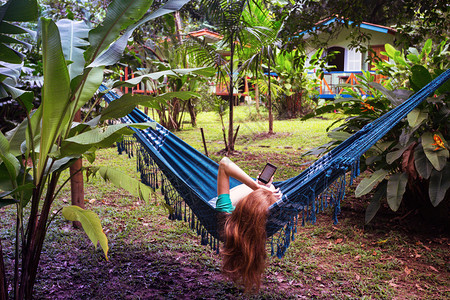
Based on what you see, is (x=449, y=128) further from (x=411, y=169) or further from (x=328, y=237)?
(x=328, y=237)

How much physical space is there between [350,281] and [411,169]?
0.83 metres

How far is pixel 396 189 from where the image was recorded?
7.94ft

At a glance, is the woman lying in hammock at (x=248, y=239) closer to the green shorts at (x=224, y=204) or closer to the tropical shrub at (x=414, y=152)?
the green shorts at (x=224, y=204)

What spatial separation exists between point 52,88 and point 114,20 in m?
0.35

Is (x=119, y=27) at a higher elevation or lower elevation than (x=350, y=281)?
higher

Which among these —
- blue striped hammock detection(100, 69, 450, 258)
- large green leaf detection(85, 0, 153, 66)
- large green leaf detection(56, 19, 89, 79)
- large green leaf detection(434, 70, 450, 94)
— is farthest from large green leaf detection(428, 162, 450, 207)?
large green leaf detection(56, 19, 89, 79)

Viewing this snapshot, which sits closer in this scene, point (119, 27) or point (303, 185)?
point (119, 27)

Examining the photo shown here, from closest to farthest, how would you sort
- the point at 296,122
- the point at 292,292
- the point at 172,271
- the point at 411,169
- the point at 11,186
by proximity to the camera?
the point at 11,186 → the point at 292,292 → the point at 172,271 → the point at 411,169 → the point at 296,122

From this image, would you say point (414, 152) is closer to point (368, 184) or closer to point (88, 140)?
point (368, 184)

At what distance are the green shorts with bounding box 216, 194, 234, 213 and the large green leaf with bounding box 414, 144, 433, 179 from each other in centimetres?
120

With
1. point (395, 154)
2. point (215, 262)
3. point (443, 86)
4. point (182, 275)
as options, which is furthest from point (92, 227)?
point (443, 86)

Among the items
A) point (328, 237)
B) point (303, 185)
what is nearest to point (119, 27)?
point (303, 185)

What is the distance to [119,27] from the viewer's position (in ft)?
5.04

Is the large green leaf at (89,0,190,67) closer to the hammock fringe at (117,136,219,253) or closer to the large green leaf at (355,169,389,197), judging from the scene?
the hammock fringe at (117,136,219,253)
